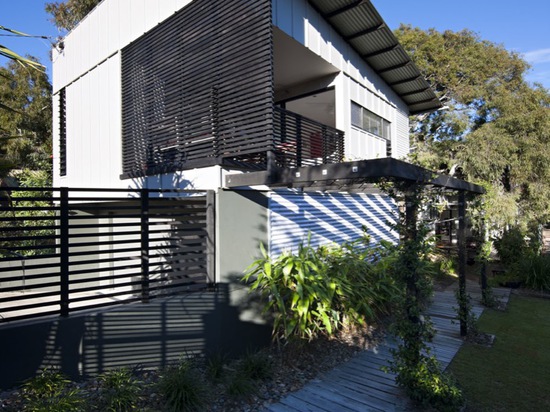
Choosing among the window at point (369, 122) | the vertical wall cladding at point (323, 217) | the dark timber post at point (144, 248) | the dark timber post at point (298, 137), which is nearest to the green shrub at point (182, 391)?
the dark timber post at point (144, 248)

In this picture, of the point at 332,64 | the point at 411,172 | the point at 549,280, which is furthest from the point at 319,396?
the point at 549,280

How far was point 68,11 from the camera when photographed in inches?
839

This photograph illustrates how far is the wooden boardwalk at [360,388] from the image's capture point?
3838 mm

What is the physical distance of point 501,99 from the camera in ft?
48.6

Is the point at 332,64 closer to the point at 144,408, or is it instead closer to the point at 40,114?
the point at 144,408

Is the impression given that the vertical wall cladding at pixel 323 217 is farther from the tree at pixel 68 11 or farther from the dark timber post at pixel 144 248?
the tree at pixel 68 11

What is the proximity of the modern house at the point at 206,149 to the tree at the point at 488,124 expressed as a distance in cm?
226

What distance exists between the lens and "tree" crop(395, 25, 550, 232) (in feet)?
40.3

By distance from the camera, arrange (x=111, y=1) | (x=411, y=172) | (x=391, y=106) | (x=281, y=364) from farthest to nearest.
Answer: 1. (x=391, y=106)
2. (x=111, y=1)
3. (x=281, y=364)
4. (x=411, y=172)

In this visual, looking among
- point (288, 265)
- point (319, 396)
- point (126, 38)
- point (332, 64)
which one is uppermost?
point (126, 38)

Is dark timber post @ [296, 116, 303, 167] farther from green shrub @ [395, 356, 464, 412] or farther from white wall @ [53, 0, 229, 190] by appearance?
green shrub @ [395, 356, 464, 412]

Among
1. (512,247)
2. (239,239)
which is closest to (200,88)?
(239,239)

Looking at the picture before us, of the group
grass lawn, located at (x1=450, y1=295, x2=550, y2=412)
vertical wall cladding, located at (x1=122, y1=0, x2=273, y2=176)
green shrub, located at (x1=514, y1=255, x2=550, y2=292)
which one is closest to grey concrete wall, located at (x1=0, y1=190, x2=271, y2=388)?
vertical wall cladding, located at (x1=122, y1=0, x2=273, y2=176)

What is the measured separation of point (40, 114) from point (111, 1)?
14934mm
